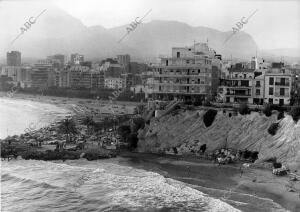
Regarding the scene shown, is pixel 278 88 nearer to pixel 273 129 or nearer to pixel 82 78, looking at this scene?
pixel 273 129

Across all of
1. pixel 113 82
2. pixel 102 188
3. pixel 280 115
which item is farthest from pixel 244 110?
pixel 113 82

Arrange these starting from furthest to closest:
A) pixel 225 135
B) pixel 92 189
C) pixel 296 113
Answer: pixel 225 135, pixel 296 113, pixel 92 189

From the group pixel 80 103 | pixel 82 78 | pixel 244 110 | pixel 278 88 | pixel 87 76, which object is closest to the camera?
pixel 244 110

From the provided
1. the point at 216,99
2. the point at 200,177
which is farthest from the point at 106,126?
the point at 200,177

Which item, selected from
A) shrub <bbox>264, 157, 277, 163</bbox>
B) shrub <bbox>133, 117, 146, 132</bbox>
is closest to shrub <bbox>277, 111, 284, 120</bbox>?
shrub <bbox>264, 157, 277, 163</bbox>

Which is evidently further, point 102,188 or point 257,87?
point 257,87

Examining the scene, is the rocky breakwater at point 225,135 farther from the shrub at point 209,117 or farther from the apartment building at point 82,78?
the apartment building at point 82,78

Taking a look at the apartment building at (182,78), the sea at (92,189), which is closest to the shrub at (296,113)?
the sea at (92,189)
